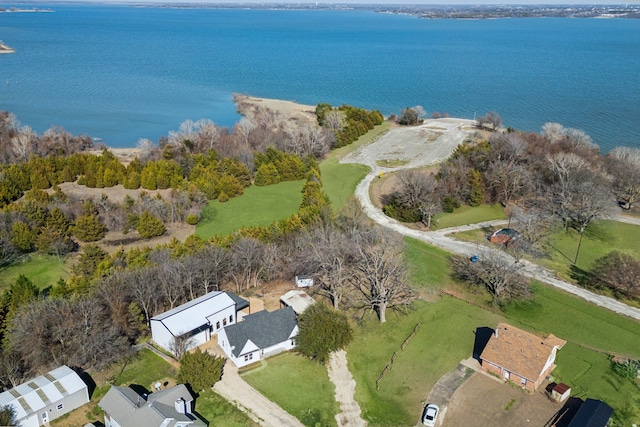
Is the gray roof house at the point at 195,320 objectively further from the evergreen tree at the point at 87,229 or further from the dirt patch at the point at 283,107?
the dirt patch at the point at 283,107

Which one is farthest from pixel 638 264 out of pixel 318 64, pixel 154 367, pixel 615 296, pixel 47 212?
pixel 318 64

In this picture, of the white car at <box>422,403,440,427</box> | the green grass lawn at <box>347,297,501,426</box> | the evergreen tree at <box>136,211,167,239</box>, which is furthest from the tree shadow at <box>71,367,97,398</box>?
the evergreen tree at <box>136,211,167,239</box>

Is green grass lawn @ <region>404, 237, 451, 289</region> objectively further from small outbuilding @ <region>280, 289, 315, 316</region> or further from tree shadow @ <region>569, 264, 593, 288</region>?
tree shadow @ <region>569, 264, 593, 288</region>

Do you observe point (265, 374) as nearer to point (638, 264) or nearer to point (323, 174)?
point (638, 264)

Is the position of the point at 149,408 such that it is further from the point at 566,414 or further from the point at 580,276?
the point at 580,276

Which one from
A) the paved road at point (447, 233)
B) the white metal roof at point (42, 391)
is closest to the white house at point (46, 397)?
the white metal roof at point (42, 391)

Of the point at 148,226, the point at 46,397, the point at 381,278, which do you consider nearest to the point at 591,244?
the point at 381,278
